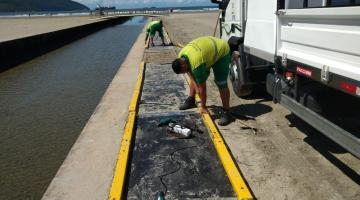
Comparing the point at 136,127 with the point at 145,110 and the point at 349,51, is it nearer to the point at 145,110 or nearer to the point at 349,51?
the point at 145,110

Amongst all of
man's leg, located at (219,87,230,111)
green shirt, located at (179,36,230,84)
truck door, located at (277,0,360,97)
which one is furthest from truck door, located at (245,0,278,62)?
man's leg, located at (219,87,230,111)

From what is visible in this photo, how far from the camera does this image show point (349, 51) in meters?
4.03

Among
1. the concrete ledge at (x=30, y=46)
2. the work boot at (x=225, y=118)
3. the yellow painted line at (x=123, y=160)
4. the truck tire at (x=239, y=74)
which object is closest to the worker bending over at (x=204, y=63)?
the work boot at (x=225, y=118)

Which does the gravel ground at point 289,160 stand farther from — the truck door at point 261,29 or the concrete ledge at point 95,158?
the concrete ledge at point 95,158

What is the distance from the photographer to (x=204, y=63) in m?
6.53

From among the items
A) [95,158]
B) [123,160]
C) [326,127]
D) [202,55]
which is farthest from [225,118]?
[326,127]

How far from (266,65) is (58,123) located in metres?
4.53

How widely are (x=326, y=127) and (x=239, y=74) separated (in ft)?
12.3

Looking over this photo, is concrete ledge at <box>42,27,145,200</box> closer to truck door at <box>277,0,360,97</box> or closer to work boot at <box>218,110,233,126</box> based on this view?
work boot at <box>218,110,233,126</box>

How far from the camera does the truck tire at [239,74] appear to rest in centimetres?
803

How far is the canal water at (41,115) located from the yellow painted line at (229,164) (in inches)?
99.7

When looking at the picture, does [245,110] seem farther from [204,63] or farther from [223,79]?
[204,63]

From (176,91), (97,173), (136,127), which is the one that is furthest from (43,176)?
(176,91)

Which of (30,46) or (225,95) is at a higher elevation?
(225,95)
